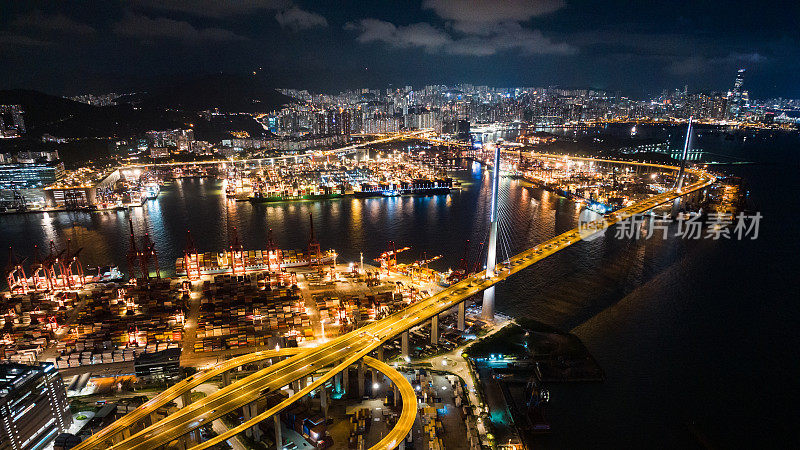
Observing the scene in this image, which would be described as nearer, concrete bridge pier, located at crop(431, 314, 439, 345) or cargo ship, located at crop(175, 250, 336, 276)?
concrete bridge pier, located at crop(431, 314, 439, 345)

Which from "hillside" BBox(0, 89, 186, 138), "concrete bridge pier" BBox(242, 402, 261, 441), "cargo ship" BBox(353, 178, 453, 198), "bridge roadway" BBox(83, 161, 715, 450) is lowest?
"concrete bridge pier" BBox(242, 402, 261, 441)

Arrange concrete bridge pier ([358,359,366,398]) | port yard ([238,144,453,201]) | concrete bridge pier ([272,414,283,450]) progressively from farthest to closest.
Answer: port yard ([238,144,453,201]) → concrete bridge pier ([358,359,366,398]) → concrete bridge pier ([272,414,283,450])

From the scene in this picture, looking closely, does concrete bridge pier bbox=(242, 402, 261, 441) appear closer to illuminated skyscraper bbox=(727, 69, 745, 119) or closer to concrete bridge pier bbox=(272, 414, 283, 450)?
concrete bridge pier bbox=(272, 414, 283, 450)

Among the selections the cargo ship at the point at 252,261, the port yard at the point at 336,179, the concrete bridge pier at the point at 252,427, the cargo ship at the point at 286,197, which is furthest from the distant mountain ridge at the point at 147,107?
the concrete bridge pier at the point at 252,427

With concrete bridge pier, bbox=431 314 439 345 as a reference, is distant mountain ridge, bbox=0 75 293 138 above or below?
above

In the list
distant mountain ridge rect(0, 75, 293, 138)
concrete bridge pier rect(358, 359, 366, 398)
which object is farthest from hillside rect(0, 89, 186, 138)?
concrete bridge pier rect(358, 359, 366, 398)

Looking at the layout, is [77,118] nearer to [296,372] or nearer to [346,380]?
[346,380]

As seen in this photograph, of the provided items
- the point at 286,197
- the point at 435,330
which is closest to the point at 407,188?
the point at 286,197

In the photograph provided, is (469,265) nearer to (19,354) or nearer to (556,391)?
(556,391)

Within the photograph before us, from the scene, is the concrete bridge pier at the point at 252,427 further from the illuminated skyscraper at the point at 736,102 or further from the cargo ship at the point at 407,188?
the illuminated skyscraper at the point at 736,102

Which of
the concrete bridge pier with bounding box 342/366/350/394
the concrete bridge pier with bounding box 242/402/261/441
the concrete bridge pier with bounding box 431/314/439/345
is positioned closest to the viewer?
the concrete bridge pier with bounding box 242/402/261/441
